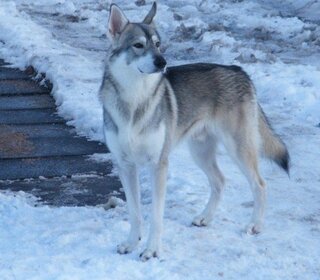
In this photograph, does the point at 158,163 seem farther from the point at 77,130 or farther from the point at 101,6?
the point at 101,6

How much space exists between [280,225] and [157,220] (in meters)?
1.15

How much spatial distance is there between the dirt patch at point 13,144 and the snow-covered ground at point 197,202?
2.42 ft

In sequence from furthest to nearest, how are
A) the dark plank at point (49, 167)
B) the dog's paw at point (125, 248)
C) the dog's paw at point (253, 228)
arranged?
the dark plank at point (49, 167)
the dog's paw at point (253, 228)
the dog's paw at point (125, 248)

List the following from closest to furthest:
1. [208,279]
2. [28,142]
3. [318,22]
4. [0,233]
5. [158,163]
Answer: [208,279]
[158,163]
[0,233]
[28,142]
[318,22]

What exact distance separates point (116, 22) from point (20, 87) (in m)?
5.62

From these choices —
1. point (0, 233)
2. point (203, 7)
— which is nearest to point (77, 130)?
point (0, 233)

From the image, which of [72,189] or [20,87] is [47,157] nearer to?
[72,189]

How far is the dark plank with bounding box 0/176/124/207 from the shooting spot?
250 inches

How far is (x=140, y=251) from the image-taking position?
16.7 ft

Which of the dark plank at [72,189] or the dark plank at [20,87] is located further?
the dark plank at [20,87]

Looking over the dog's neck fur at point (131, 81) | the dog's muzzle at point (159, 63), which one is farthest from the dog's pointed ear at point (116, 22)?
the dog's muzzle at point (159, 63)

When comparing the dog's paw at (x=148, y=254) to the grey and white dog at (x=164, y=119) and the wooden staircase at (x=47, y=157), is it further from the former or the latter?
the wooden staircase at (x=47, y=157)

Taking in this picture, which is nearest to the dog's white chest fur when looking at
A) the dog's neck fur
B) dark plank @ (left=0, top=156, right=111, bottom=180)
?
the dog's neck fur

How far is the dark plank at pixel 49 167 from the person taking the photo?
7.06 m
